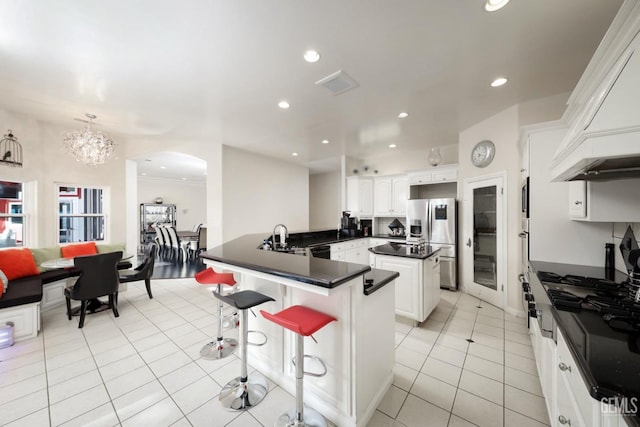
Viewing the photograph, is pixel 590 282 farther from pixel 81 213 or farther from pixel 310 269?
pixel 81 213

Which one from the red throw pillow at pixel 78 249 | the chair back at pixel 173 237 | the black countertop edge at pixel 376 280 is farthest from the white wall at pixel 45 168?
the black countertop edge at pixel 376 280

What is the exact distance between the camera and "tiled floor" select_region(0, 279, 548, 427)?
5.29 ft

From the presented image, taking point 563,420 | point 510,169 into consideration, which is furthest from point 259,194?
point 563,420

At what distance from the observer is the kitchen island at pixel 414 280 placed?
9.02 ft

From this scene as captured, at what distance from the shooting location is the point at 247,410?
5.47 ft

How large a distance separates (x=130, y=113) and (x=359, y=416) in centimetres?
430

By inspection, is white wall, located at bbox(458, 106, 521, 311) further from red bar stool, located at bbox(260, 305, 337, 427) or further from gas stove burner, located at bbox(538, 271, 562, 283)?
red bar stool, located at bbox(260, 305, 337, 427)

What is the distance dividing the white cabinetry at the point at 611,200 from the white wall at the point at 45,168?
626 cm

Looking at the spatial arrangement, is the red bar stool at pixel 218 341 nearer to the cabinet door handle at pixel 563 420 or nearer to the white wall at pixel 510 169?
the cabinet door handle at pixel 563 420

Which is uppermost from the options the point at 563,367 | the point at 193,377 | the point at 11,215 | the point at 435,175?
the point at 435,175

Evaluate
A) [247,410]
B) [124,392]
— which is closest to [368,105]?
[247,410]

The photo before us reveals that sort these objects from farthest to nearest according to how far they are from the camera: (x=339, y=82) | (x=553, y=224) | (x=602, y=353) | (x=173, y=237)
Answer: (x=173, y=237)
(x=339, y=82)
(x=553, y=224)
(x=602, y=353)

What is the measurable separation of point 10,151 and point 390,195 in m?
6.35

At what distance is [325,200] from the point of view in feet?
26.5
